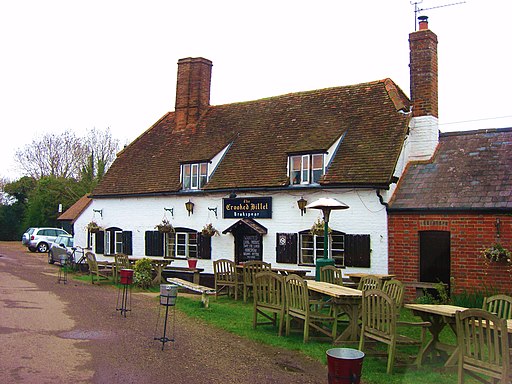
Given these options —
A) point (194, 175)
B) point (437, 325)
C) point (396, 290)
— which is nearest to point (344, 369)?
point (437, 325)

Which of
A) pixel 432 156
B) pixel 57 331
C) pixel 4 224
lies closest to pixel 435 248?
pixel 432 156

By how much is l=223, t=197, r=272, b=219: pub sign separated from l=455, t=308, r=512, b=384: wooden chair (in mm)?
11408

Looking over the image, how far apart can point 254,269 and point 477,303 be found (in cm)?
560


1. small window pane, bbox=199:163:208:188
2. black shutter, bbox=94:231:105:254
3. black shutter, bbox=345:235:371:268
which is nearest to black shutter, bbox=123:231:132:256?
black shutter, bbox=94:231:105:254

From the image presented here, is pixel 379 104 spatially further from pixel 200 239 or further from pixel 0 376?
pixel 0 376

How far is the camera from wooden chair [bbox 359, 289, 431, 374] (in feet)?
25.8

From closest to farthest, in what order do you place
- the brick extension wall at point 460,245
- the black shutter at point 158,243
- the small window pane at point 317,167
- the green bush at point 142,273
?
the brick extension wall at point 460,245 → the small window pane at point 317,167 → the green bush at point 142,273 → the black shutter at point 158,243

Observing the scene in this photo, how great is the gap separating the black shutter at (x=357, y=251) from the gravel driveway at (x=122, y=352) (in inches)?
229

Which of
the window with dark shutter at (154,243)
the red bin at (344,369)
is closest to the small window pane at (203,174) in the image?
the window with dark shutter at (154,243)

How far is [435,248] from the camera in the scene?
15172mm

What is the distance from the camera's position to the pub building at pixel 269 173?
16516mm

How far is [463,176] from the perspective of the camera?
50.6 ft

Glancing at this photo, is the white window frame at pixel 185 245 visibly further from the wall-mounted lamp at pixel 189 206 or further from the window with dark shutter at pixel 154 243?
the wall-mounted lamp at pixel 189 206

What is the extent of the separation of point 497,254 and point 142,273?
34.6 ft
